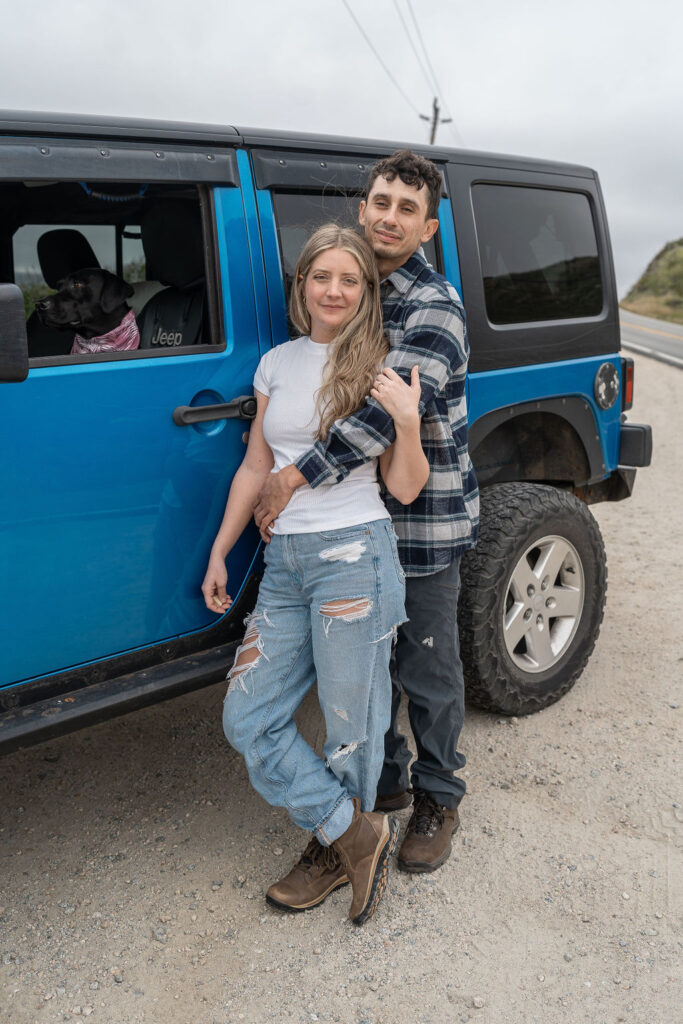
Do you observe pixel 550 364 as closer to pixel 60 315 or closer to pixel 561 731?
pixel 561 731

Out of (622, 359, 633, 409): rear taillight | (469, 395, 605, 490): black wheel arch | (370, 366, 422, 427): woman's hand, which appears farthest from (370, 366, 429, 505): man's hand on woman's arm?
(622, 359, 633, 409): rear taillight

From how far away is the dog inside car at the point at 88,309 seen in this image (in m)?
2.66

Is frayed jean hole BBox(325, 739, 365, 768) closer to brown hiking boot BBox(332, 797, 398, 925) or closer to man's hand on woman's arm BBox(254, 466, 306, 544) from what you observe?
brown hiking boot BBox(332, 797, 398, 925)

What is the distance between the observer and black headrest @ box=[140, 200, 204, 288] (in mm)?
A: 2482

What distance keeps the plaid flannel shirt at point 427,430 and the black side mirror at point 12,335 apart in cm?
70

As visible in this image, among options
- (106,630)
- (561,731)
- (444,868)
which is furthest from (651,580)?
(106,630)

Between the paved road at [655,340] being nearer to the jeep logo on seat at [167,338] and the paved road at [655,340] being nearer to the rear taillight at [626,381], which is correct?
the rear taillight at [626,381]

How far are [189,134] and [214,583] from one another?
119 centimetres

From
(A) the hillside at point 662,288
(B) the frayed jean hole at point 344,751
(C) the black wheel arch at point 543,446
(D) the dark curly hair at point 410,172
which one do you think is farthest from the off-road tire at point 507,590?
(A) the hillside at point 662,288

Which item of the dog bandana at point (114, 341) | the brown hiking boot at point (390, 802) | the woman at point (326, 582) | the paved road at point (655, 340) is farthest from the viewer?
the paved road at point (655, 340)

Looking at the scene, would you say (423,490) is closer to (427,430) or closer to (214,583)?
(427,430)

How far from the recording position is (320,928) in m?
2.37

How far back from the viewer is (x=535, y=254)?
3268 mm

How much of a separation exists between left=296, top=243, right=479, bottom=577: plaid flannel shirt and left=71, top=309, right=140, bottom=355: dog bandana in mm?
750
